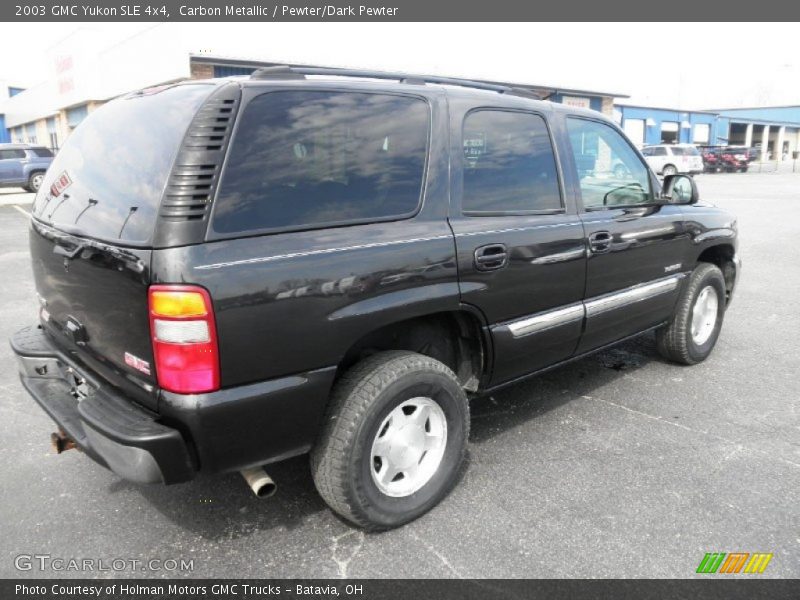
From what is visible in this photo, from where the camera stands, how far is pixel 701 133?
53.4m

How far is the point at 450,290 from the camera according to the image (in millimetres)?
2748

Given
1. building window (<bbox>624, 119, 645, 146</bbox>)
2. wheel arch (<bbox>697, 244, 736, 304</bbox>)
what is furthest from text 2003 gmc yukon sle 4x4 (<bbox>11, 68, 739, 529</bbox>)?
building window (<bbox>624, 119, 645, 146</bbox>)

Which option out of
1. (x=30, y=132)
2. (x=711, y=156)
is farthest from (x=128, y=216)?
(x=30, y=132)

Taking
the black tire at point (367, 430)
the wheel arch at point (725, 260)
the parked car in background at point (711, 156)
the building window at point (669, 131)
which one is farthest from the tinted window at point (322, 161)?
the building window at point (669, 131)

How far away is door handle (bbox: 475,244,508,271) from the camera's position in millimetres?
2875

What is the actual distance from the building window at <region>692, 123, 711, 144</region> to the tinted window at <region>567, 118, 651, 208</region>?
55.0 m

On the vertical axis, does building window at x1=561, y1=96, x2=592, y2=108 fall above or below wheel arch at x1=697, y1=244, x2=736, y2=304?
above

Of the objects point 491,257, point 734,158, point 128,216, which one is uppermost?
point 128,216

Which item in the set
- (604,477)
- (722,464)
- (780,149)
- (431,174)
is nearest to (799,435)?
(722,464)

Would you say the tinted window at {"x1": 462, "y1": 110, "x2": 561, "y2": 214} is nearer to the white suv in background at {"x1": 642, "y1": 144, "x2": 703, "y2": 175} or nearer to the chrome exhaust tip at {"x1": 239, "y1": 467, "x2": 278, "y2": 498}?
the chrome exhaust tip at {"x1": 239, "y1": 467, "x2": 278, "y2": 498}

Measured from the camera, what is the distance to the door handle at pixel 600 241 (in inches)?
137

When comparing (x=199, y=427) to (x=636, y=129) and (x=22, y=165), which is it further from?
(x=636, y=129)

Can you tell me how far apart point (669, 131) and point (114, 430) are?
178 ft

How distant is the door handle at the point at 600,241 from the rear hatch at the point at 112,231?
220 cm
